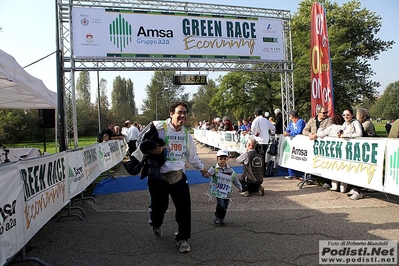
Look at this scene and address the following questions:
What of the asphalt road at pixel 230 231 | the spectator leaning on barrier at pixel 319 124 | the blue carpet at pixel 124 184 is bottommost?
the blue carpet at pixel 124 184

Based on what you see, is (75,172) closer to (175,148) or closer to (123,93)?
(175,148)

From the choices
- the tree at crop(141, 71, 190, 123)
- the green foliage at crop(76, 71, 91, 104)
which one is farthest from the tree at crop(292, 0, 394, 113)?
the green foliage at crop(76, 71, 91, 104)

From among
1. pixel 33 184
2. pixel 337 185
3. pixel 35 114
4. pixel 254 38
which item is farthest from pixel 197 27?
pixel 35 114

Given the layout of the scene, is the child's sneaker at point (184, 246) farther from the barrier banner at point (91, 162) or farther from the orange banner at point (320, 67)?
the orange banner at point (320, 67)

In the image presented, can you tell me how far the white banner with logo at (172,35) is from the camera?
1368 cm

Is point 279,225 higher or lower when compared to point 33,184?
lower

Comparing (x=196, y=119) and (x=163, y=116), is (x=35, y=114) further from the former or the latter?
(x=196, y=119)

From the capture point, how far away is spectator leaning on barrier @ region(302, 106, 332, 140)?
8.16 m

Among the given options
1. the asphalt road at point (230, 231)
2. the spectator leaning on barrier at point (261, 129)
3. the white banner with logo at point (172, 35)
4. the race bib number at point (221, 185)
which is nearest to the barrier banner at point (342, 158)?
the asphalt road at point (230, 231)

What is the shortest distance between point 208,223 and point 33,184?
276 cm

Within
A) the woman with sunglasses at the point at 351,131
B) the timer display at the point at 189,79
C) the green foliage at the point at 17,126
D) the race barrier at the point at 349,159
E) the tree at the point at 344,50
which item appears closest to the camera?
the race barrier at the point at 349,159

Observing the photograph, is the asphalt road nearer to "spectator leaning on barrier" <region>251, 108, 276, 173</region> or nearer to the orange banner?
"spectator leaning on barrier" <region>251, 108, 276, 173</region>

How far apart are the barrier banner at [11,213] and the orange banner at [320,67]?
10284 mm

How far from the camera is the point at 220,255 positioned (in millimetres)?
3918
